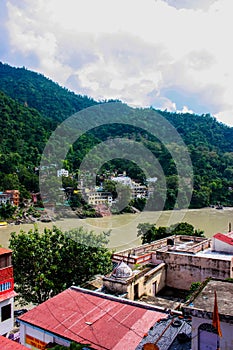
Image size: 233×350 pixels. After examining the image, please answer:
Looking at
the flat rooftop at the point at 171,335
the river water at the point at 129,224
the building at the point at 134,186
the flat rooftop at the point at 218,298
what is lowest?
the river water at the point at 129,224

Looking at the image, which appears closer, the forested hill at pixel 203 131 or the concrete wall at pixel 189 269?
the concrete wall at pixel 189 269

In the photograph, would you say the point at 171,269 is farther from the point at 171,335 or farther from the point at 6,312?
the point at 171,335

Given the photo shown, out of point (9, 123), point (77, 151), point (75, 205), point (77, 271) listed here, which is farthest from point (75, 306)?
point (9, 123)

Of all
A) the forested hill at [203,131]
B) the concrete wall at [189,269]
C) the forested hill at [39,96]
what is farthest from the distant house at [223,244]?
the forested hill at [39,96]

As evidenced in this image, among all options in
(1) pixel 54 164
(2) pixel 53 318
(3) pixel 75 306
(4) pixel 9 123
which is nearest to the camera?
(2) pixel 53 318

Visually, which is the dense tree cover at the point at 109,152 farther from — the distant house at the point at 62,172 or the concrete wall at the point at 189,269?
the concrete wall at the point at 189,269

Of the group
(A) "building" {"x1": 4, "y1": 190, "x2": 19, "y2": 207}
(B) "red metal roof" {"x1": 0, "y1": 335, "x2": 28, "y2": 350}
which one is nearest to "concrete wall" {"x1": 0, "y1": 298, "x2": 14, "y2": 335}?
(B) "red metal roof" {"x1": 0, "y1": 335, "x2": 28, "y2": 350}

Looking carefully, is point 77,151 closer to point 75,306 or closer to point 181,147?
point 181,147
